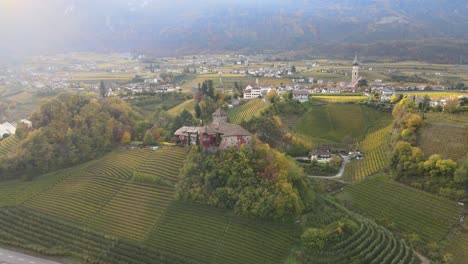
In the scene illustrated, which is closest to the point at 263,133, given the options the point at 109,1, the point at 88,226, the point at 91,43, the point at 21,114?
the point at 88,226

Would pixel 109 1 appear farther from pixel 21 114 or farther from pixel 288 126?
pixel 288 126

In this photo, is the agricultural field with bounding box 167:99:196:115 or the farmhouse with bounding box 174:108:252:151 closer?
the farmhouse with bounding box 174:108:252:151

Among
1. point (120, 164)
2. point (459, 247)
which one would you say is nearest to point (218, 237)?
point (120, 164)

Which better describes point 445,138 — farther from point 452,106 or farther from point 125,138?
point 125,138

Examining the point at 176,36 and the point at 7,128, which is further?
the point at 176,36

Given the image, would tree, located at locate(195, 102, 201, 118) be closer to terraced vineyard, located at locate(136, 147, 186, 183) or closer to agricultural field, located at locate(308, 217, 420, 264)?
terraced vineyard, located at locate(136, 147, 186, 183)

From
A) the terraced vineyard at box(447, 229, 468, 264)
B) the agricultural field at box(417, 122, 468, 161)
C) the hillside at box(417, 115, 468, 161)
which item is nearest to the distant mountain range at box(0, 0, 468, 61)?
the hillside at box(417, 115, 468, 161)
